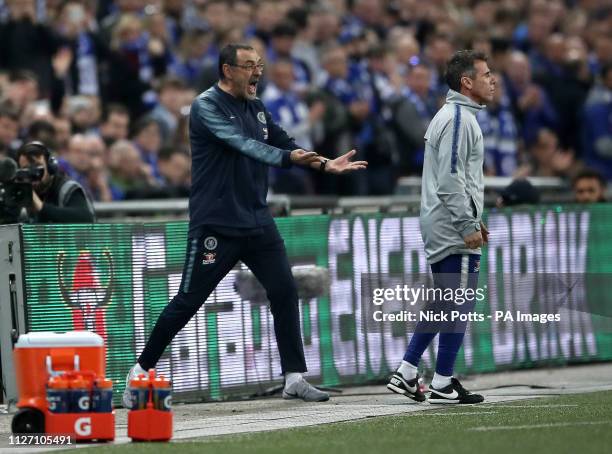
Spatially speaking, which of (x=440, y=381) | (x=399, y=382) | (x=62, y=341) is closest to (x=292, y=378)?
(x=399, y=382)

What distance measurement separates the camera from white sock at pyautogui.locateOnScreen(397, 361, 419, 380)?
1071cm

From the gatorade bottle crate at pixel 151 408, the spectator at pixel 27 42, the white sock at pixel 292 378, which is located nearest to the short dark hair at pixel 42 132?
the spectator at pixel 27 42

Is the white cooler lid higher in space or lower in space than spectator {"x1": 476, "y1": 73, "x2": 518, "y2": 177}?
lower

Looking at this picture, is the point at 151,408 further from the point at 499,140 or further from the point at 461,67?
the point at 499,140

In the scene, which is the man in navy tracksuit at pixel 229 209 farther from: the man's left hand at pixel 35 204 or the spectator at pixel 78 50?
the spectator at pixel 78 50

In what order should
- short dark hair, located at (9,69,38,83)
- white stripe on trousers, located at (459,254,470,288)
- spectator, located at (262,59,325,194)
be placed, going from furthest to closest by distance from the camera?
spectator, located at (262,59,325,194), short dark hair, located at (9,69,38,83), white stripe on trousers, located at (459,254,470,288)

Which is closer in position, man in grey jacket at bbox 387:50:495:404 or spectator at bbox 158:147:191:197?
man in grey jacket at bbox 387:50:495:404

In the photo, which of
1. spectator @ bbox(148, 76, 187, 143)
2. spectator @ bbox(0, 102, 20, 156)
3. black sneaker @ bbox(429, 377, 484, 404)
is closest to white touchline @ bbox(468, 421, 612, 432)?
black sneaker @ bbox(429, 377, 484, 404)

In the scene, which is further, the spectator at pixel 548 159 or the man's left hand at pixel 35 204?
the spectator at pixel 548 159

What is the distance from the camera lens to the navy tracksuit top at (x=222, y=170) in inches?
408

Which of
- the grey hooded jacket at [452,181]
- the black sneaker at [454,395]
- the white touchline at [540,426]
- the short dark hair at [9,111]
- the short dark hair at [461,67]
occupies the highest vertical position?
the short dark hair at [9,111]

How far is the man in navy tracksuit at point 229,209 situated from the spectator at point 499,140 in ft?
27.2

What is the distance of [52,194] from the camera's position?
11289 millimetres

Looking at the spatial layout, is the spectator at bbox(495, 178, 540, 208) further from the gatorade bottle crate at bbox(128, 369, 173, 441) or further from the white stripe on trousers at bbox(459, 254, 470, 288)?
the gatorade bottle crate at bbox(128, 369, 173, 441)
